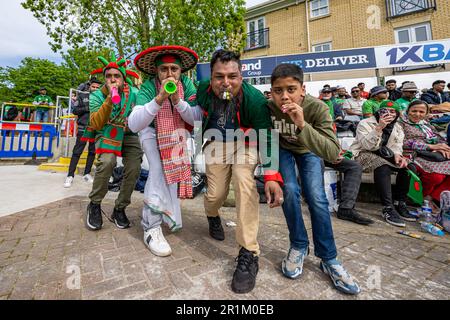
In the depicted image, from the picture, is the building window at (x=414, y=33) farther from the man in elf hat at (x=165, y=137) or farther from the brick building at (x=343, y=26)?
the man in elf hat at (x=165, y=137)

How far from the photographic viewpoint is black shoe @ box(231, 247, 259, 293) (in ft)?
5.11

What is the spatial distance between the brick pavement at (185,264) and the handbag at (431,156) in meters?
1.38

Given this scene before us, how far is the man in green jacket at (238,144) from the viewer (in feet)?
5.85

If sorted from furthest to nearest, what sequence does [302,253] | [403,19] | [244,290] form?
[403,19] → [302,253] → [244,290]

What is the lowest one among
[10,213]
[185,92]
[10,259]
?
[10,259]

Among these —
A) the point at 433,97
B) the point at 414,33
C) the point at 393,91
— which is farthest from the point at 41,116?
the point at 414,33

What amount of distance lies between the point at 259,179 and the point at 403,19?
15.3 meters

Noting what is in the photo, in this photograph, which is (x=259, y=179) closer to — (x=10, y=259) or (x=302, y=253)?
(x=302, y=253)

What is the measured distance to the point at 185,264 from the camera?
1904 millimetres

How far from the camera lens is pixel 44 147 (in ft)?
29.9

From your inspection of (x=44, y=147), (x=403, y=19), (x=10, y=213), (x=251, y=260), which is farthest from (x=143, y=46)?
(x=403, y=19)

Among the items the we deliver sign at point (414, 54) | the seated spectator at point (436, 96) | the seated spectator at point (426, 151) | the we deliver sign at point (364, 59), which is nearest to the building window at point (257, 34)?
the we deliver sign at point (364, 59)

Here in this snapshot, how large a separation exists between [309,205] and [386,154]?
229 cm

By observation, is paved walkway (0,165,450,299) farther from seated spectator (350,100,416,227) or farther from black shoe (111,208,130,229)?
seated spectator (350,100,416,227)
